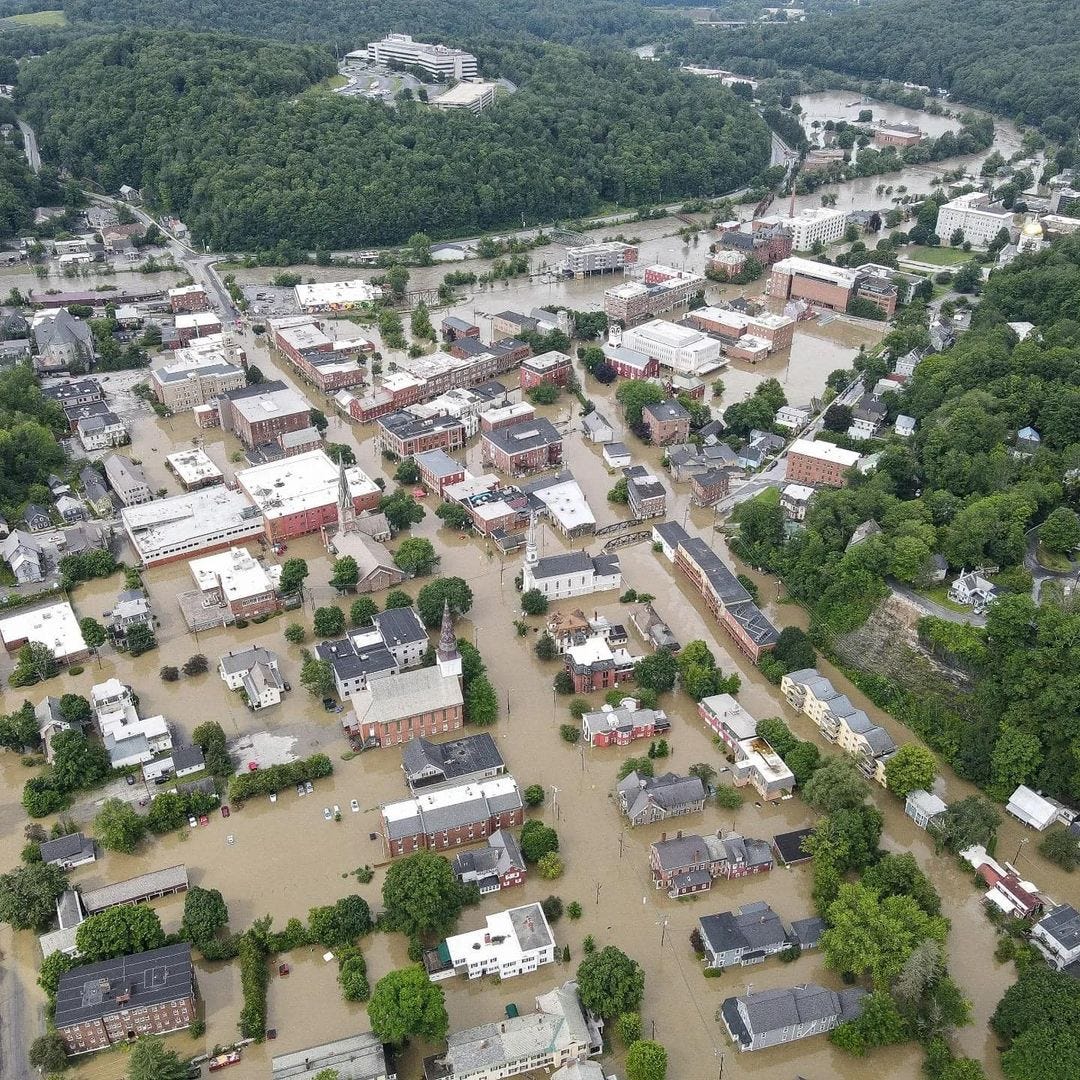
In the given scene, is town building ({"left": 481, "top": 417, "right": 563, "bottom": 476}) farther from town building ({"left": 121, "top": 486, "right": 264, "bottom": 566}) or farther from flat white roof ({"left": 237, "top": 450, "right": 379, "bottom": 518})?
Result: town building ({"left": 121, "top": 486, "right": 264, "bottom": 566})

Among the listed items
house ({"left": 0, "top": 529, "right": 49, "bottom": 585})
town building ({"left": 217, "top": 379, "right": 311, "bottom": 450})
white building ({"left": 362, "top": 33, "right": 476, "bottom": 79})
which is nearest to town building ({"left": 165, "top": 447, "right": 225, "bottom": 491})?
town building ({"left": 217, "top": 379, "right": 311, "bottom": 450})

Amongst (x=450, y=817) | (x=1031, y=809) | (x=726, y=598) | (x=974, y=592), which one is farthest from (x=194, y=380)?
(x=1031, y=809)

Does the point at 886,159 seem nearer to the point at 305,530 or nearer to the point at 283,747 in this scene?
the point at 305,530

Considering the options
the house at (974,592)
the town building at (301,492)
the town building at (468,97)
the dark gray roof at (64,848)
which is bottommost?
the dark gray roof at (64,848)

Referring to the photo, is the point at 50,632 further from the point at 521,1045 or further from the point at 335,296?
the point at 335,296

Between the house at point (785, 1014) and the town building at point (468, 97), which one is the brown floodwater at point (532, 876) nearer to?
the house at point (785, 1014)

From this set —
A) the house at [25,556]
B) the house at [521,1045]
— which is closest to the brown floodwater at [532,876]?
the house at [521,1045]

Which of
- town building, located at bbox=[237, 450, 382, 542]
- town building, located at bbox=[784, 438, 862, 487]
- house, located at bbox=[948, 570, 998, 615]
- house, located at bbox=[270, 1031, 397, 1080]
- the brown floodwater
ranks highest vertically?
house, located at bbox=[948, 570, 998, 615]
